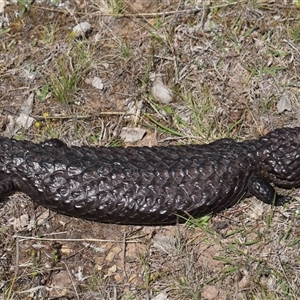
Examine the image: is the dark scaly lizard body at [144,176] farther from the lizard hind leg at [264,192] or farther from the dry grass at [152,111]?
the dry grass at [152,111]

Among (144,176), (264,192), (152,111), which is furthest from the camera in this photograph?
(152,111)

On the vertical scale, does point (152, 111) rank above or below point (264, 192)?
above

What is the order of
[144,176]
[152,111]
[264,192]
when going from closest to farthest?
[144,176], [264,192], [152,111]

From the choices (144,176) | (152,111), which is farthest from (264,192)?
(152,111)

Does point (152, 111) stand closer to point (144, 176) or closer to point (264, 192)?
point (144, 176)

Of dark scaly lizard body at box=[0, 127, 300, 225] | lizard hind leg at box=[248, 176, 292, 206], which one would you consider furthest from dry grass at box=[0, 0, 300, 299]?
dark scaly lizard body at box=[0, 127, 300, 225]

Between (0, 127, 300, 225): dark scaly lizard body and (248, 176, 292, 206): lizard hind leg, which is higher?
(0, 127, 300, 225): dark scaly lizard body

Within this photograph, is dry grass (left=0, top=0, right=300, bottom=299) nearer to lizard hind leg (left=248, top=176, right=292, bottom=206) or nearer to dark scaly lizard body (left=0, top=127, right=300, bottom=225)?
lizard hind leg (left=248, top=176, right=292, bottom=206)

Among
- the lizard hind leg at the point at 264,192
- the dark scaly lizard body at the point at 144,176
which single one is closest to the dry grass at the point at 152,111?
the lizard hind leg at the point at 264,192
